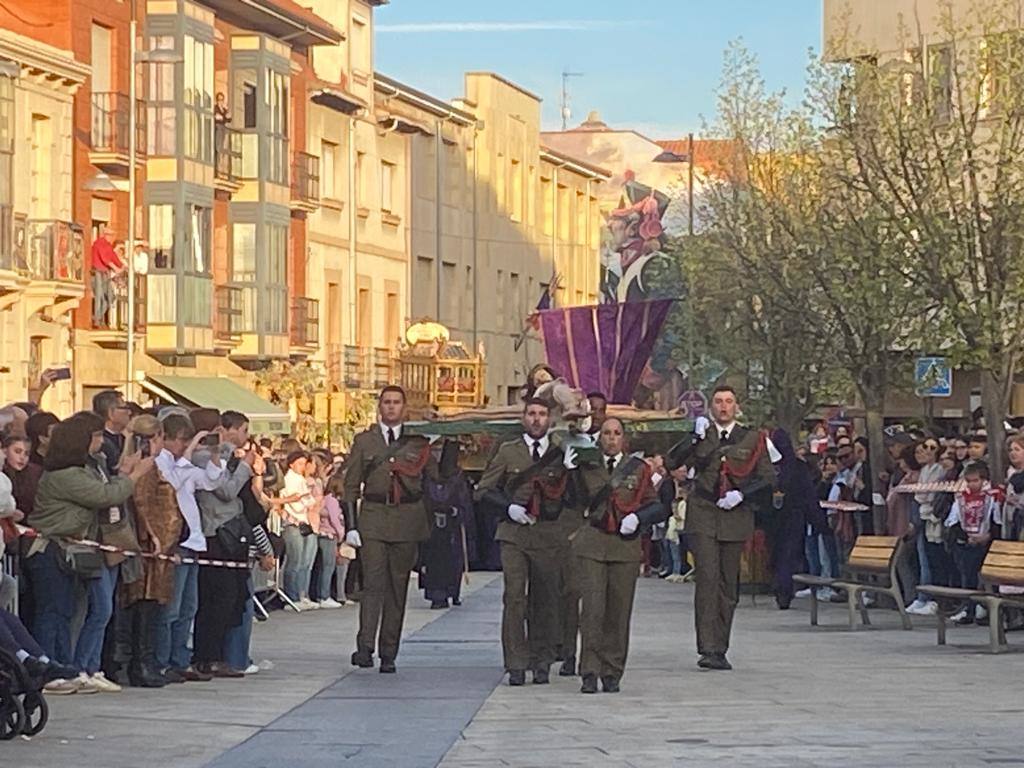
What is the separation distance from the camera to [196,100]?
51.4 metres

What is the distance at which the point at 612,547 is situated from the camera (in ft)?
60.6

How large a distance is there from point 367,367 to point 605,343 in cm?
1879

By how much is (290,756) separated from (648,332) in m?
30.1

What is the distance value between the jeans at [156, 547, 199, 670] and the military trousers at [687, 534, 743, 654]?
143 inches

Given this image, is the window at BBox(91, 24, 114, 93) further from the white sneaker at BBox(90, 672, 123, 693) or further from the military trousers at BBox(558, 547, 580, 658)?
the white sneaker at BBox(90, 672, 123, 693)

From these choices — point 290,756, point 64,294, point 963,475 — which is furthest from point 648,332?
point 290,756

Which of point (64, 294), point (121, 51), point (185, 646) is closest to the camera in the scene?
point (185, 646)

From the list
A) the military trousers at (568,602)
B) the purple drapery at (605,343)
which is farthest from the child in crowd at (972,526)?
the purple drapery at (605,343)

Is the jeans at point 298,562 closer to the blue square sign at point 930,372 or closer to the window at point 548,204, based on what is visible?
the blue square sign at point 930,372

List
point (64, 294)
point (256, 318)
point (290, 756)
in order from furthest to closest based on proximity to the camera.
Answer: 1. point (256, 318)
2. point (64, 294)
3. point (290, 756)

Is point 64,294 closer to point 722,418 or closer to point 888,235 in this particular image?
point 888,235

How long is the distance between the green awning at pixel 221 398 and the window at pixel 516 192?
78.8 feet

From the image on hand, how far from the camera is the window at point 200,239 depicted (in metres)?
51.9

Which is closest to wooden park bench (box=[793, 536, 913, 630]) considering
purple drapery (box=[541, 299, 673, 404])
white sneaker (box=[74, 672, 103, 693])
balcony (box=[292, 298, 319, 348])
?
white sneaker (box=[74, 672, 103, 693])
